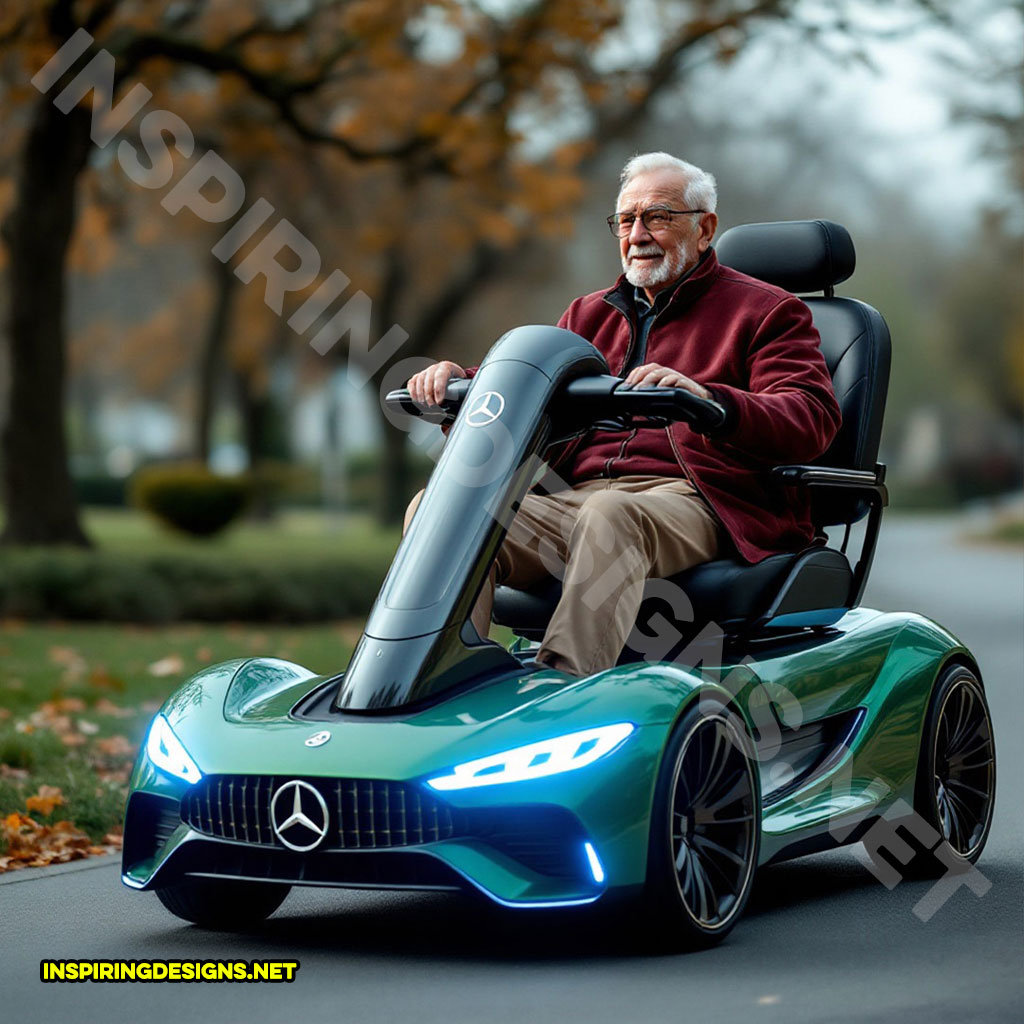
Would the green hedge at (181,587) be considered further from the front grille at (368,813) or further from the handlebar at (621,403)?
the front grille at (368,813)

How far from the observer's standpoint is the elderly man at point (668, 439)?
5500 mm

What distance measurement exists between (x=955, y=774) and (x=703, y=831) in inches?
64.1

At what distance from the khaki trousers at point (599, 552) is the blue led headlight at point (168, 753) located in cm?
88

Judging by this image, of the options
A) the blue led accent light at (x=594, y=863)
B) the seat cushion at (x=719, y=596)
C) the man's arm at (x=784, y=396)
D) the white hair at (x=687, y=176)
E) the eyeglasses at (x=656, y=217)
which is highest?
the white hair at (x=687, y=176)

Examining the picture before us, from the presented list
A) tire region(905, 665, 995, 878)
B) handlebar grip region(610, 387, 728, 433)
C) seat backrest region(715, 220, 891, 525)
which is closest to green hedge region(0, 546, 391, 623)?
seat backrest region(715, 220, 891, 525)

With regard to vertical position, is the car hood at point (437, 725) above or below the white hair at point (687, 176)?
below

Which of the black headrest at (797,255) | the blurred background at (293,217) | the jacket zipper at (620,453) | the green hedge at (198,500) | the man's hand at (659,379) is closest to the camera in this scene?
the man's hand at (659,379)

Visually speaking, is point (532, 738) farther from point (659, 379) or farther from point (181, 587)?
point (181, 587)

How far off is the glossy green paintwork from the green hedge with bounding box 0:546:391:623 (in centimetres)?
1046

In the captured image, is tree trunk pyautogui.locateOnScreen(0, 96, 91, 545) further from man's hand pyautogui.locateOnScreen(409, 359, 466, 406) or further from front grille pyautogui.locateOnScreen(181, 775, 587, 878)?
front grille pyautogui.locateOnScreen(181, 775, 587, 878)

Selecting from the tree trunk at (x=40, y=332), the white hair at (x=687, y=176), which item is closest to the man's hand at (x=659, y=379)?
the white hair at (x=687, y=176)

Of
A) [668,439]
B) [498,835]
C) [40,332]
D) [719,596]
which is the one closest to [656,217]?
[668,439]

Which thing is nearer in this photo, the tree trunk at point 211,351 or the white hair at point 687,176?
the white hair at point 687,176

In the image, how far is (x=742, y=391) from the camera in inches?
228
